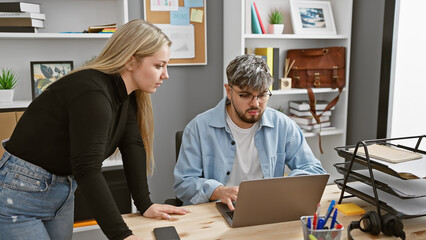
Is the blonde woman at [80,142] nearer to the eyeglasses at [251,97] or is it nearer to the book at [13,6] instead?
the eyeglasses at [251,97]

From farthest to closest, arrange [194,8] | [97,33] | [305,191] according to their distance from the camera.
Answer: [194,8] → [97,33] → [305,191]

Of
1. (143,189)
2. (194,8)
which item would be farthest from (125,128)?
(194,8)

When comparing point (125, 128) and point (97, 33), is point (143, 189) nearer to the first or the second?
point (125, 128)

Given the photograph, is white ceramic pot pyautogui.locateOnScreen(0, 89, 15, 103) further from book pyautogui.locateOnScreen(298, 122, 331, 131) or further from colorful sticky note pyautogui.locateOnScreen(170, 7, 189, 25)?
book pyautogui.locateOnScreen(298, 122, 331, 131)

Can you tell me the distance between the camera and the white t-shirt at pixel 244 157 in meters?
1.77

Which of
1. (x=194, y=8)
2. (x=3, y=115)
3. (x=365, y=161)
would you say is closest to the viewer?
(x=365, y=161)

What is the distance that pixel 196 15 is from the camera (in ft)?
9.48

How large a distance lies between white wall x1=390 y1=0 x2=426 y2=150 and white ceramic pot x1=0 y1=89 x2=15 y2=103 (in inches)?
95.8

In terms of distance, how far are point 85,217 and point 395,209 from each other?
181 cm

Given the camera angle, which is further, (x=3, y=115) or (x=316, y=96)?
(x=316, y=96)

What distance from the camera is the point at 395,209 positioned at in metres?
1.26

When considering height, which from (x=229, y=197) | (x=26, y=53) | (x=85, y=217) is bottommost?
(x=85, y=217)

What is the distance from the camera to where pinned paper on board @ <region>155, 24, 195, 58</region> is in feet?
9.36

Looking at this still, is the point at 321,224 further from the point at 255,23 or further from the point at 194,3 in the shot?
the point at 194,3
